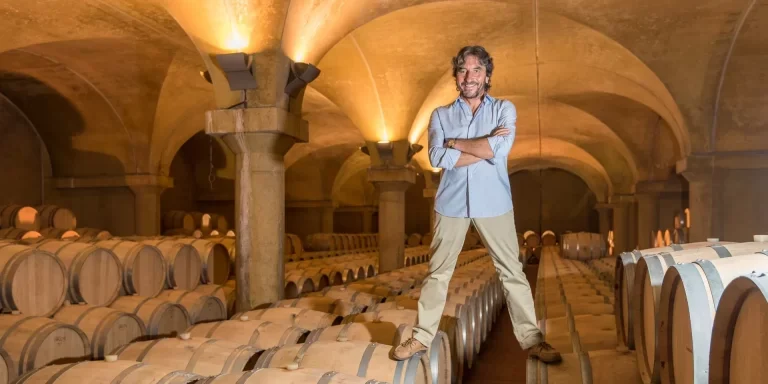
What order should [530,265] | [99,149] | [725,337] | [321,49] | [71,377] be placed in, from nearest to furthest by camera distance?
1. [725,337]
2. [71,377]
3. [321,49]
4. [99,149]
5. [530,265]

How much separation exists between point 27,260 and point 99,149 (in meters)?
9.04

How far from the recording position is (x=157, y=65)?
1141 cm

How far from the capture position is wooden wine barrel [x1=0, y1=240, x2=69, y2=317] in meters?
5.40

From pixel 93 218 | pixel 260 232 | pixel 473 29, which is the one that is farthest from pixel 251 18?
pixel 93 218

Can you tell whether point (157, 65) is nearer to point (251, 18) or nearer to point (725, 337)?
point (251, 18)

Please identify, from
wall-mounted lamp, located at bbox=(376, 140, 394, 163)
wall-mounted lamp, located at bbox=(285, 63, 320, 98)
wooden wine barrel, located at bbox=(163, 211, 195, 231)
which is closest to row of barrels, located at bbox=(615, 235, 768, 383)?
wall-mounted lamp, located at bbox=(285, 63, 320, 98)

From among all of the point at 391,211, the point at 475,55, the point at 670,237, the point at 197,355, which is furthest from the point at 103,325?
the point at 670,237

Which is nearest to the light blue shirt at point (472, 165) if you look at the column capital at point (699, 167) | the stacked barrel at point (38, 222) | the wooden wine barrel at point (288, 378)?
the wooden wine barrel at point (288, 378)

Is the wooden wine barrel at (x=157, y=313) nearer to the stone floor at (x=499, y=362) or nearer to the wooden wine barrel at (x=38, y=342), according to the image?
the wooden wine barrel at (x=38, y=342)

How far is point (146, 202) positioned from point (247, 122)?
8294 millimetres

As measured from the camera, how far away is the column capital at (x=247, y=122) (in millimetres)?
6520

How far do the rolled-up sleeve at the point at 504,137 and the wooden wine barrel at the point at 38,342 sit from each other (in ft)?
11.5

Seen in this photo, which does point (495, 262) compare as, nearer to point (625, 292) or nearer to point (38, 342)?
point (625, 292)

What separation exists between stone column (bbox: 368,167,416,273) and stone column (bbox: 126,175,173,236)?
4.89 m
